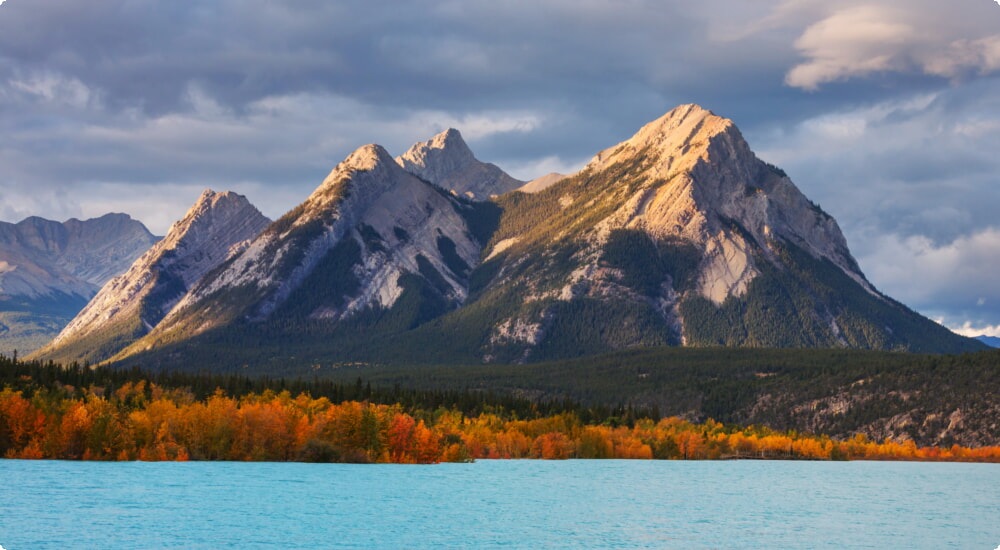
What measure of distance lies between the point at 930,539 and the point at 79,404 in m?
145

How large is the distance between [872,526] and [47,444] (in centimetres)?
13362

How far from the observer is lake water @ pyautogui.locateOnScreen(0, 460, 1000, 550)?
363 feet

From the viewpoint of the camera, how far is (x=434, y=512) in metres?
135

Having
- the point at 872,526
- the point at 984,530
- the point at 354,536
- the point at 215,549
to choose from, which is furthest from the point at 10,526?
the point at 984,530

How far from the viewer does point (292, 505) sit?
451 ft

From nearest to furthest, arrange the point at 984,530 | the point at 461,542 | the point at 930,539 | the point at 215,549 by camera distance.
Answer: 1. the point at 215,549
2. the point at 461,542
3. the point at 930,539
4. the point at 984,530

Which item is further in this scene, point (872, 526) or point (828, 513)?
point (828, 513)

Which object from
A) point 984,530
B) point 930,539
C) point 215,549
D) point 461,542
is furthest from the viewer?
point 984,530

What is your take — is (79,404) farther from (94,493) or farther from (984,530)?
(984,530)

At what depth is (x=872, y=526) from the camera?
438ft

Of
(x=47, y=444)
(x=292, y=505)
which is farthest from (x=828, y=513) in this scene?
(x=47, y=444)

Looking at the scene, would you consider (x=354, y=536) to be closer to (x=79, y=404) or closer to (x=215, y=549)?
(x=215, y=549)

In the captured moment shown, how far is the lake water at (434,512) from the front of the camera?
111 meters

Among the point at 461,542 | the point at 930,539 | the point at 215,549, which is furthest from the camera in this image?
the point at 930,539
